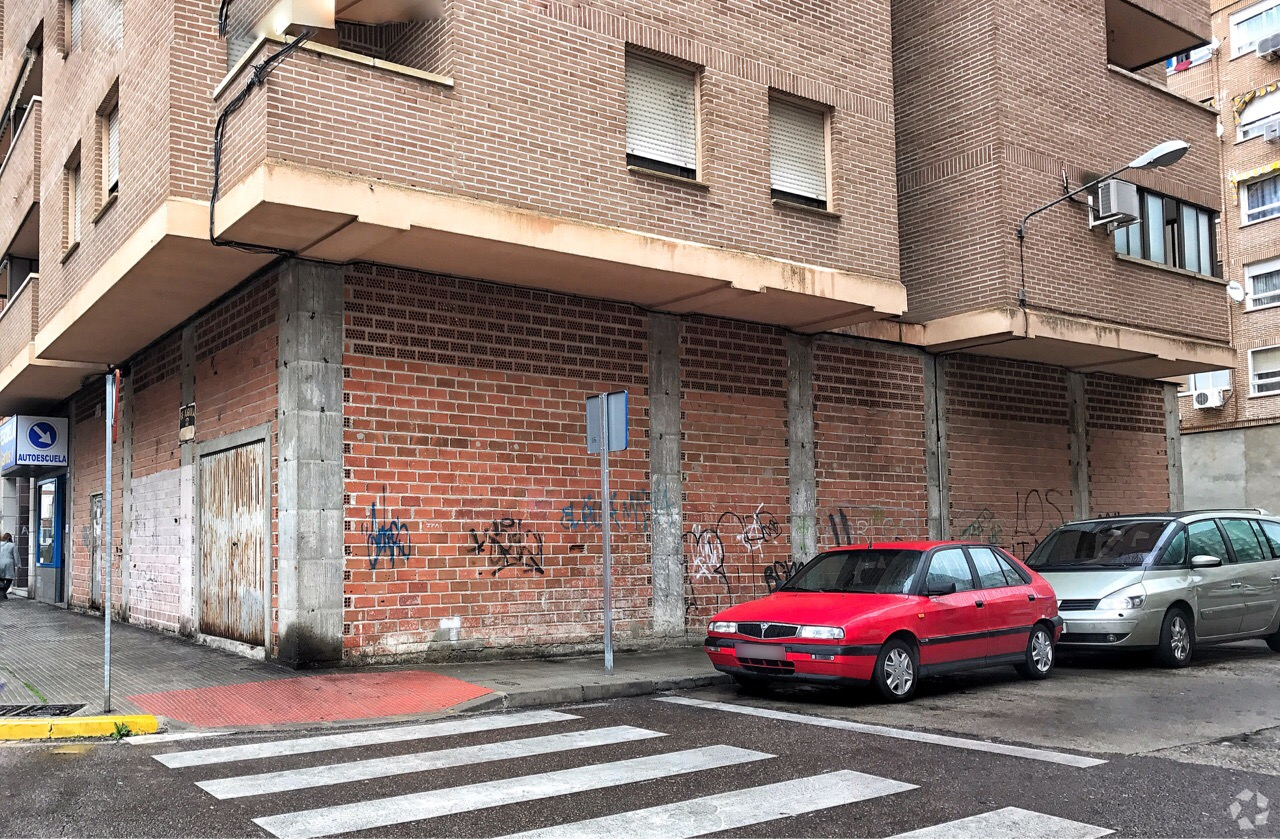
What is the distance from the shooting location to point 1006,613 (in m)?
10.4

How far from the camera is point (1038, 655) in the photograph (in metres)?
10.8

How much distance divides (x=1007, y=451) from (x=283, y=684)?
492 inches

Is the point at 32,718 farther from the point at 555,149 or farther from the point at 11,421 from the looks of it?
the point at 11,421

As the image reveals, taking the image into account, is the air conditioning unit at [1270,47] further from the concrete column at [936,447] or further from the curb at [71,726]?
the curb at [71,726]

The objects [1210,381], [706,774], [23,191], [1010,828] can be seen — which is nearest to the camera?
[1010,828]

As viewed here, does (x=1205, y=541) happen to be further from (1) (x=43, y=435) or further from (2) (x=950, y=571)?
(1) (x=43, y=435)

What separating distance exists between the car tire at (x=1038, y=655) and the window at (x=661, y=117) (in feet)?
21.0

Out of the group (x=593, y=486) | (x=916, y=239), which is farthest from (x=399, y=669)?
(x=916, y=239)

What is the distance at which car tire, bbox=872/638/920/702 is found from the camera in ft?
29.9

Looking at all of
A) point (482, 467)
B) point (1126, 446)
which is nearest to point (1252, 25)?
point (1126, 446)

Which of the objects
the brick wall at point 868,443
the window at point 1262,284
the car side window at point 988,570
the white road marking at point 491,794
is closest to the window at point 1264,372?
the window at point 1262,284

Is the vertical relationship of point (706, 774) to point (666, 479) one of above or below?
below

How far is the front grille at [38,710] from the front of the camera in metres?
8.29

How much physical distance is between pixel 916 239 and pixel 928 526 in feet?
14.5
